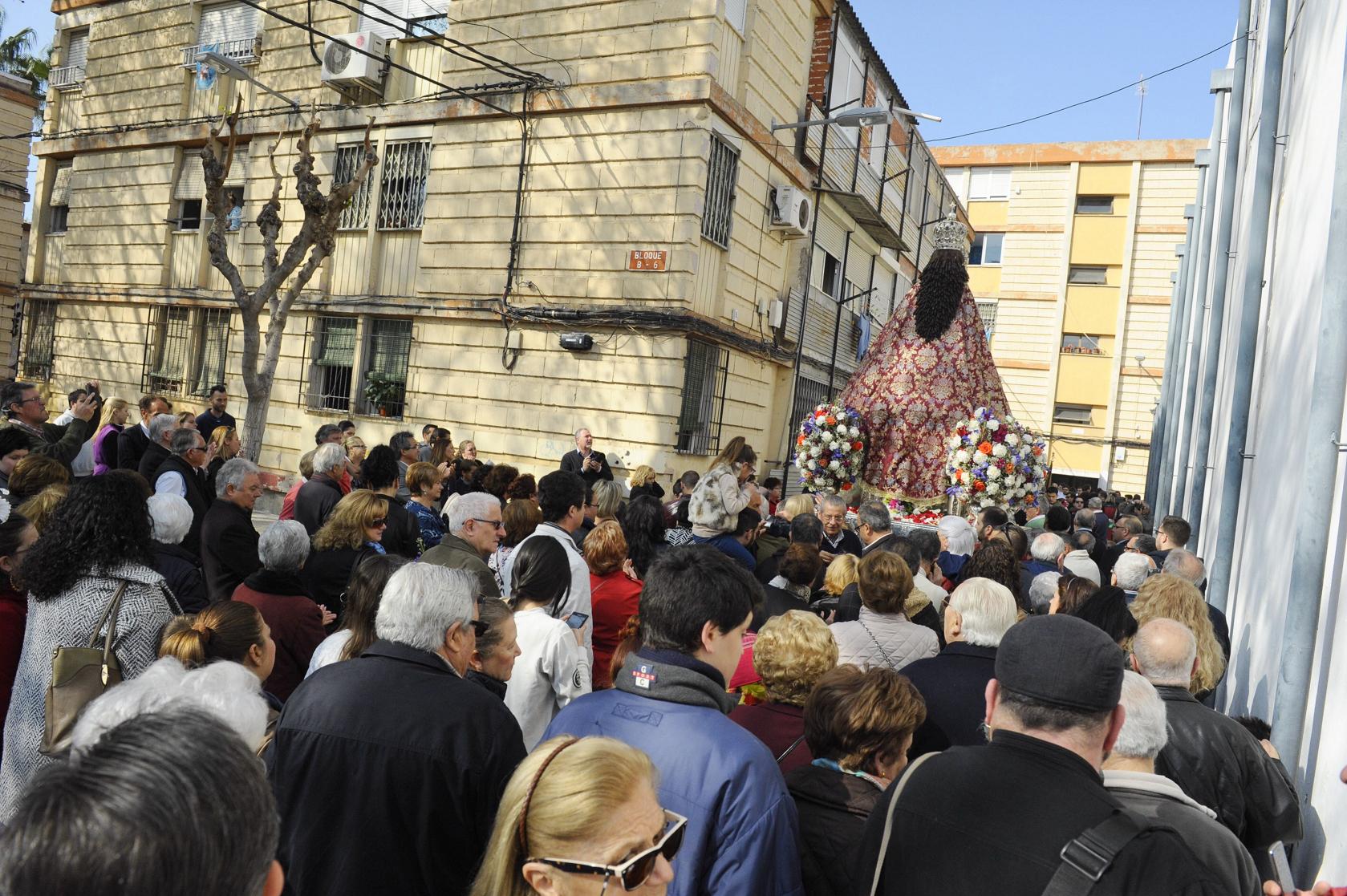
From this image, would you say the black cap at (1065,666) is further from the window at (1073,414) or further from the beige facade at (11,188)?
the window at (1073,414)

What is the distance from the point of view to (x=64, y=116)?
72.3ft

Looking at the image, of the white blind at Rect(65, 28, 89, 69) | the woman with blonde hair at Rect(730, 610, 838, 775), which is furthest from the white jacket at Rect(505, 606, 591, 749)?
the white blind at Rect(65, 28, 89, 69)

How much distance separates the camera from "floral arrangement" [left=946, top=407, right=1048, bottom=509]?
9.89 meters

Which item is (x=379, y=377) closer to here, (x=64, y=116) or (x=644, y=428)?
(x=644, y=428)

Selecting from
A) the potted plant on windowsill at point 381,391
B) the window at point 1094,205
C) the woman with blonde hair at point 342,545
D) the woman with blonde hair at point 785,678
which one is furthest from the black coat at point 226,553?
the window at point 1094,205

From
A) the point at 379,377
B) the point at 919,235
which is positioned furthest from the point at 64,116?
the point at 919,235

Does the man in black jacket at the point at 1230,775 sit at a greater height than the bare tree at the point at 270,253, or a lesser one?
lesser

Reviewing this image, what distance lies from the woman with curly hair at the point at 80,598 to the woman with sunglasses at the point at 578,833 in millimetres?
2193

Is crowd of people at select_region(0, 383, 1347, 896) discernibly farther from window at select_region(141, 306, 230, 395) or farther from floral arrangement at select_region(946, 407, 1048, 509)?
window at select_region(141, 306, 230, 395)

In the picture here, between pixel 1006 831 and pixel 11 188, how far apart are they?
33833mm

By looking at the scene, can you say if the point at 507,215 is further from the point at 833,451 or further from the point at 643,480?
the point at 833,451

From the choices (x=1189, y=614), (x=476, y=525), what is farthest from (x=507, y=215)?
(x=1189, y=614)

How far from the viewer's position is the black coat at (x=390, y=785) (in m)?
2.62

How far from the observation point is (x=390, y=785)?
103 inches
